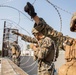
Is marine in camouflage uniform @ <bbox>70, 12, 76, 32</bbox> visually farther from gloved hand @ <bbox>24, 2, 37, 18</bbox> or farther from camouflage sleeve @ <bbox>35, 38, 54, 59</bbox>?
camouflage sleeve @ <bbox>35, 38, 54, 59</bbox>

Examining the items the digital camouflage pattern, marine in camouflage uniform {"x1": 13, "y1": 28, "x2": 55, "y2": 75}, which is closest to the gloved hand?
the digital camouflage pattern

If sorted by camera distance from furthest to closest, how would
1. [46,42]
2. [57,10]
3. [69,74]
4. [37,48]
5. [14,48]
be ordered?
[14,48] → [37,48] → [46,42] → [57,10] → [69,74]

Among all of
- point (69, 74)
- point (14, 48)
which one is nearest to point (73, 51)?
point (69, 74)

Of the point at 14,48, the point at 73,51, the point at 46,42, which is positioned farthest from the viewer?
the point at 14,48

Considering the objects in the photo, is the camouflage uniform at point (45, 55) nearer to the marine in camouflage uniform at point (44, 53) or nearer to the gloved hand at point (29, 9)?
the marine in camouflage uniform at point (44, 53)

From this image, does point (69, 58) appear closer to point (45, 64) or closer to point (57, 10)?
point (57, 10)

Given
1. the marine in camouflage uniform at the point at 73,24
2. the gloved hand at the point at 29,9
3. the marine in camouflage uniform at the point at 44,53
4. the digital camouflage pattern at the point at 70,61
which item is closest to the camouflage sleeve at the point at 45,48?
the marine in camouflage uniform at the point at 44,53

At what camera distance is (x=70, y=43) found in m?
1.93

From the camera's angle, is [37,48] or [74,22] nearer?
[74,22]

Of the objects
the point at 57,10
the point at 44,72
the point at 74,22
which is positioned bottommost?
the point at 44,72

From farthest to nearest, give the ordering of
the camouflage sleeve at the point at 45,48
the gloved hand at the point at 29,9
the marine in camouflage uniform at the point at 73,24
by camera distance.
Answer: the camouflage sleeve at the point at 45,48, the gloved hand at the point at 29,9, the marine in camouflage uniform at the point at 73,24

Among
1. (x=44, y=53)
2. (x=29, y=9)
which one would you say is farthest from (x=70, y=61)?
(x=44, y=53)

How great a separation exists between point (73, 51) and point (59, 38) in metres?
0.49

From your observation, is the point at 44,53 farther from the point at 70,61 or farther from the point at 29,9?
the point at 70,61
